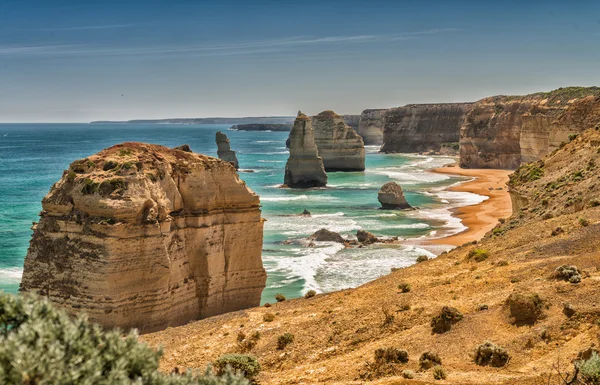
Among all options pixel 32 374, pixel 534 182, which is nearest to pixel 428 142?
pixel 534 182

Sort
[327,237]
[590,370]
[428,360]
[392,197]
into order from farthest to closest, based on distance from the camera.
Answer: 1. [392,197]
2. [327,237]
3. [428,360]
4. [590,370]

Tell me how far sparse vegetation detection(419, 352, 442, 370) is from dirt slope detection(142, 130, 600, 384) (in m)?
0.22

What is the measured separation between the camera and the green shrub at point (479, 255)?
27578mm

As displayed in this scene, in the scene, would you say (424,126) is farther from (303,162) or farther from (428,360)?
(428,360)

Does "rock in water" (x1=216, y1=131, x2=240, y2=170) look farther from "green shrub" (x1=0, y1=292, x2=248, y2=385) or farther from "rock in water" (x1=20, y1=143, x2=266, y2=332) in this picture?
"green shrub" (x1=0, y1=292, x2=248, y2=385)

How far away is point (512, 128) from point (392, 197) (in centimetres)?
4763

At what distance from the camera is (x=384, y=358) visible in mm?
17734

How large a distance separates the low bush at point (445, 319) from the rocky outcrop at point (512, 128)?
65.8m

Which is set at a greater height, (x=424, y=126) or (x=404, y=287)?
(x=424, y=126)

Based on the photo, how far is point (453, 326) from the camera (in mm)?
19547

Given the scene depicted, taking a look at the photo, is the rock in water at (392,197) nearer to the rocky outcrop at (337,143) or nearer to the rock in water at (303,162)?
the rock in water at (303,162)

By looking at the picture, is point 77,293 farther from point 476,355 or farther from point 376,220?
point 376,220

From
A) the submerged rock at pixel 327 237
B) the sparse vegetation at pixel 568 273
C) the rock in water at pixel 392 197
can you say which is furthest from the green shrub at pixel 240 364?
the rock in water at pixel 392 197

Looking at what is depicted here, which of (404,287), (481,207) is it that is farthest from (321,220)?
(404,287)
